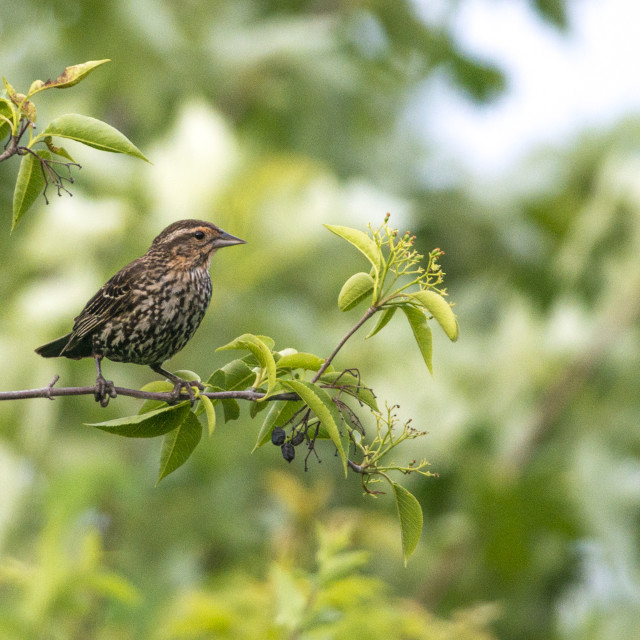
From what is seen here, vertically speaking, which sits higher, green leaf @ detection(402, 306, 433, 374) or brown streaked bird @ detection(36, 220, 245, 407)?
brown streaked bird @ detection(36, 220, 245, 407)

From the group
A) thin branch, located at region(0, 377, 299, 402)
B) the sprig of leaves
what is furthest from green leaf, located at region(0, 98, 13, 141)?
thin branch, located at region(0, 377, 299, 402)

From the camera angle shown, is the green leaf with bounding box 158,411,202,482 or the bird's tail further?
the bird's tail

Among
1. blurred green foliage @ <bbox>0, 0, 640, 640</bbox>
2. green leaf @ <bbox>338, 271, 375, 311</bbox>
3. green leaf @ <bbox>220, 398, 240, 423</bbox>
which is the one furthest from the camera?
blurred green foliage @ <bbox>0, 0, 640, 640</bbox>

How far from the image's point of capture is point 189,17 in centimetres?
941

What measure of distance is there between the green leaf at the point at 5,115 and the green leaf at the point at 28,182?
0.06 meters

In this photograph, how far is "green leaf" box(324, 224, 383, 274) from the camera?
5.16ft

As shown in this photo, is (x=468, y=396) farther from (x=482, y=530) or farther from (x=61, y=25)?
(x=61, y=25)

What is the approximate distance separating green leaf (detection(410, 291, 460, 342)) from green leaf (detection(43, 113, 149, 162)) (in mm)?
492

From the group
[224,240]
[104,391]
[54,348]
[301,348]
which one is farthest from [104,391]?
[301,348]

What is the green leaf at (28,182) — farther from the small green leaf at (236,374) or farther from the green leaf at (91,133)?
the small green leaf at (236,374)

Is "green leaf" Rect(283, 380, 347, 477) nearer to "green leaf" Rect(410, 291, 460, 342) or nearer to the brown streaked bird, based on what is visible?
"green leaf" Rect(410, 291, 460, 342)

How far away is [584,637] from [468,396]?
2.33m

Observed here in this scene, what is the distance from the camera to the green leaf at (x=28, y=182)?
1625 millimetres

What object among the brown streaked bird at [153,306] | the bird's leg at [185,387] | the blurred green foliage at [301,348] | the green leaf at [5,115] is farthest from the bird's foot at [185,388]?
the blurred green foliage at [301,348]
